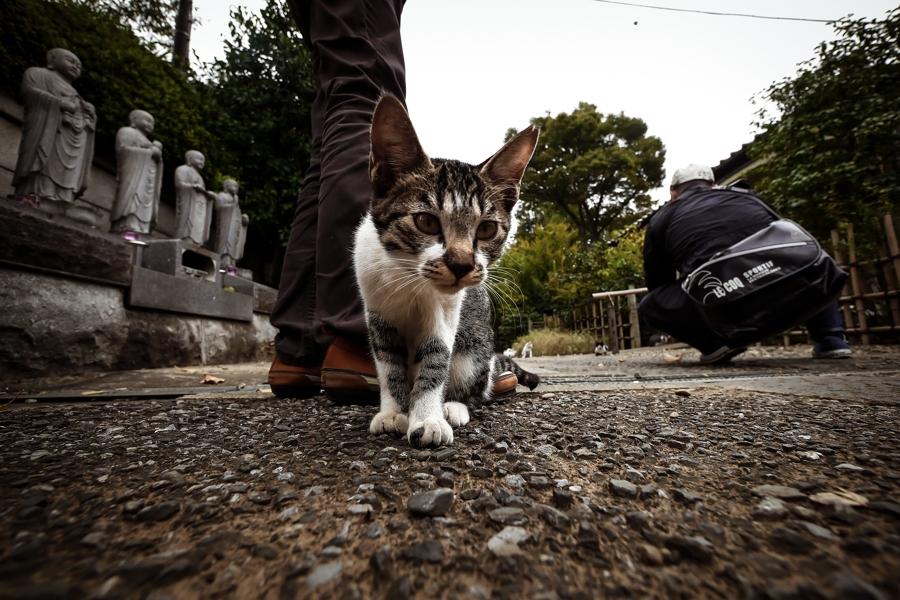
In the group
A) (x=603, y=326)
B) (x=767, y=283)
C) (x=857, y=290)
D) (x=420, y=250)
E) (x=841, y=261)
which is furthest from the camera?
(x=603, y=326)

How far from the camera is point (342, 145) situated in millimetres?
1802

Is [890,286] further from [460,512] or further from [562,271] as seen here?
[562,271]

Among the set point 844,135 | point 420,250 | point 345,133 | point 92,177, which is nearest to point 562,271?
point 844,135

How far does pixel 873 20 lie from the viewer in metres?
5.43

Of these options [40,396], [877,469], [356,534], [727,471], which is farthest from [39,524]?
[40,396]

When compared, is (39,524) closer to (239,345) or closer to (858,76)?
(239,345)

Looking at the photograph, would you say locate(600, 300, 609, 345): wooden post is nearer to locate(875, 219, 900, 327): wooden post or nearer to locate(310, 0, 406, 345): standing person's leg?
locate(875, 219, 900, 327): wooden post

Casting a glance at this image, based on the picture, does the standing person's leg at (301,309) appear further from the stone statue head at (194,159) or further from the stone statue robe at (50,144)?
the stone statue head at (194,159)

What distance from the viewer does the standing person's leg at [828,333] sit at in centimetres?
355

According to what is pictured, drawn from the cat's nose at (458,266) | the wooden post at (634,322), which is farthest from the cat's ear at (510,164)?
the wooden post at (634,322)

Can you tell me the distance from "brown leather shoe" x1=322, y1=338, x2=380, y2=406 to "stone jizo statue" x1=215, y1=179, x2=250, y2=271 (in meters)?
5.84

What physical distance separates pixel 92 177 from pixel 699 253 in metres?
7.53

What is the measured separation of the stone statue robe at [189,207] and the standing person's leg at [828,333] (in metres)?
7.72

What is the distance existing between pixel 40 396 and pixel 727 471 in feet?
9.33
